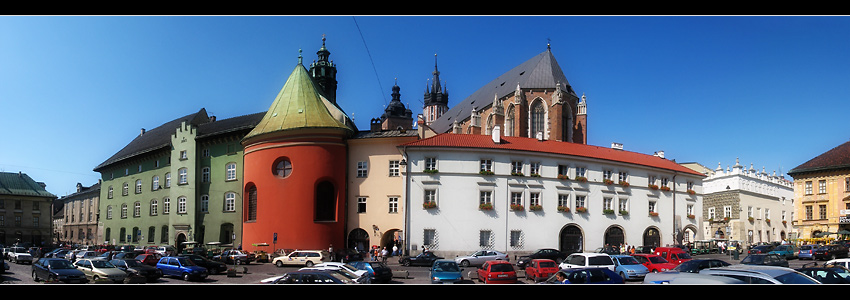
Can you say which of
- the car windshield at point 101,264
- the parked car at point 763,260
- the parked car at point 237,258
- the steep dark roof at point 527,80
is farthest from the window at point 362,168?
the steep dark roof at point 527,80

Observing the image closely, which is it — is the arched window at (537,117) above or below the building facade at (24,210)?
above

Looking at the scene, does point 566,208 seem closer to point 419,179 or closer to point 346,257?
point 419,179

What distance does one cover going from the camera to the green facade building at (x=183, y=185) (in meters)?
59.4

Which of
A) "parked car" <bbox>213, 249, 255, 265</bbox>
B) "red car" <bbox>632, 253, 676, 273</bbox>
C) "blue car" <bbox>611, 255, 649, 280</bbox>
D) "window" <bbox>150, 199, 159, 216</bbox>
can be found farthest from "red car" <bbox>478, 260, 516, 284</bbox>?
"window" <bbox>150, 199, 159, 216</bbox>

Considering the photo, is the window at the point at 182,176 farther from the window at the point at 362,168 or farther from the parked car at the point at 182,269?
the parked car at the point at 182,269

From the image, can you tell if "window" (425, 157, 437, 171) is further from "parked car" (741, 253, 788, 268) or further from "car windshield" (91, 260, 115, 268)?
"car windshield" (91, 260, 115, 268)

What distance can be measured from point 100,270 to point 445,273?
50.1 ft

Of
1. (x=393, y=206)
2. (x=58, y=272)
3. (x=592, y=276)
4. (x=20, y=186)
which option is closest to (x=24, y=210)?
(x=20, y=186)

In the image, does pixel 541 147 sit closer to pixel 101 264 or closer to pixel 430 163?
pixel 430 163

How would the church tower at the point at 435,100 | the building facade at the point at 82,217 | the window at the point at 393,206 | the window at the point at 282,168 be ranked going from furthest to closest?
the church tower at the point at 435,100 → the building facade at the point at 82,217 → the window at the point at 282,168 → the window at the point at 393,206

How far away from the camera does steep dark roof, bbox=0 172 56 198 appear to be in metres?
77.0

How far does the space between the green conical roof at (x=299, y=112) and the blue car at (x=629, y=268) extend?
27.1 meters
